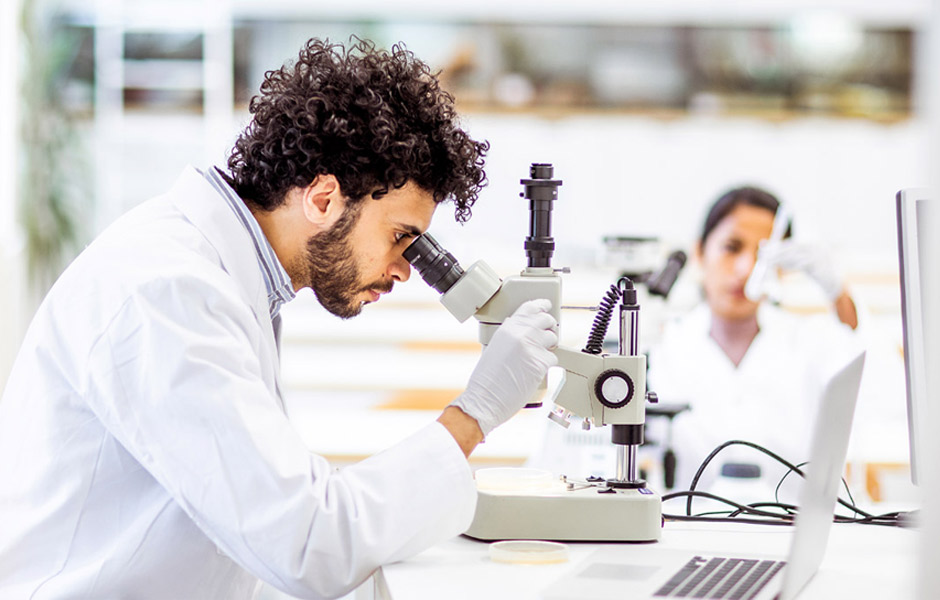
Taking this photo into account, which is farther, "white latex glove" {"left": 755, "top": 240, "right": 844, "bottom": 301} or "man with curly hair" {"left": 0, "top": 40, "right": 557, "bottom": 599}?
"white latex glove" {"left": 755, "top": 240, "right": 844, "bottom": 301}

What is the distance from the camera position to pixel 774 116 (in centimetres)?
435

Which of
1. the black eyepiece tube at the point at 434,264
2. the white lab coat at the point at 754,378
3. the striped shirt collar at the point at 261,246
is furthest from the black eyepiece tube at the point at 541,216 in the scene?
the white lab coat at the point at 754,378

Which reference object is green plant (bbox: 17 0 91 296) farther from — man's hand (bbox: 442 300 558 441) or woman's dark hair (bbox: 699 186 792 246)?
man's hand (bbox: 442 300 558 441)

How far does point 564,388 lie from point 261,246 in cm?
47

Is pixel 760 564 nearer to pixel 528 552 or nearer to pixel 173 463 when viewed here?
pixel 528 552

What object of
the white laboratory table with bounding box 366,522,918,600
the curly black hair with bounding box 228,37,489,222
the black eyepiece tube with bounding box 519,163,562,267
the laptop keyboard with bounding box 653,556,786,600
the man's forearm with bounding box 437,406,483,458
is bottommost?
the white laboratory table with bounding box 366,522,918,600

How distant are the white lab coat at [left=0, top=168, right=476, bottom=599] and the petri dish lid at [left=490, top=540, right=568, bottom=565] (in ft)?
0.22

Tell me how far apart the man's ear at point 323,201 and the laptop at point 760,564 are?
58 cm

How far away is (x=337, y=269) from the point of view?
1.42 metres

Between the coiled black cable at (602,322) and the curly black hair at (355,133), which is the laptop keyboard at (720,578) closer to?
the coiled black cable at (602,322)

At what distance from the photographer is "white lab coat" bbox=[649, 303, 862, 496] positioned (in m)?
2.82

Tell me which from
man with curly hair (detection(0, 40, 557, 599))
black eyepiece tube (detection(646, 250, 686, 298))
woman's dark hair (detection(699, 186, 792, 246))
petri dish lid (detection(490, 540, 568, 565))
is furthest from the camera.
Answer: woman's dark hair (detection(699, 186, 792, 246))

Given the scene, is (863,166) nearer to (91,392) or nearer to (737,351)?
(737,351)

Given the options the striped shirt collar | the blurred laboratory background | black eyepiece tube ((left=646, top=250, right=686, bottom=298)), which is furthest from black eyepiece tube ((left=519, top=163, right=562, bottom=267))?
the blurred laboratory background
